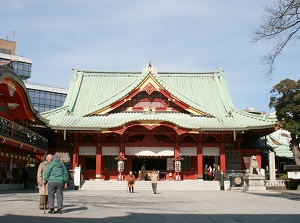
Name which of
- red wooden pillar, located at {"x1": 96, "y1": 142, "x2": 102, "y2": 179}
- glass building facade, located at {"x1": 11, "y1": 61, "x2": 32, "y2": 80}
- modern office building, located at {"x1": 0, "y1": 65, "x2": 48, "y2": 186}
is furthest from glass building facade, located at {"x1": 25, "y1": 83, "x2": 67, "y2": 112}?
modern office building, located at {"x1": 0, "y1": 65, "x2": 48, "y2": 186}

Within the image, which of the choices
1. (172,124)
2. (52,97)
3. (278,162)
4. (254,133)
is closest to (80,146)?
(172,124)

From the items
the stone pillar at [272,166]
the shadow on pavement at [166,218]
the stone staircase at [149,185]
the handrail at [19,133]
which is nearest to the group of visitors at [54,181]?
the shadow on pavement at [166,218]

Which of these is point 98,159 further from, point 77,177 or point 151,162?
point 151,162

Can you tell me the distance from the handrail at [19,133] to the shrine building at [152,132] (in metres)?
1.73

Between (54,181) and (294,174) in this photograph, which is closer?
(54,181)

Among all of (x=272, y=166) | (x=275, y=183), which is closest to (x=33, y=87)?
(x=272, y=166)

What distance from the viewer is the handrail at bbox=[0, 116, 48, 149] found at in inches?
850

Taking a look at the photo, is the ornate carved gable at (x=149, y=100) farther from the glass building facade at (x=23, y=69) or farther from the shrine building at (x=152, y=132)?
the glass building facade at (x=23, y=69)

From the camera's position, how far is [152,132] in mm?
32500

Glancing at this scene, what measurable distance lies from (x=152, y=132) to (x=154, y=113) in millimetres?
1822

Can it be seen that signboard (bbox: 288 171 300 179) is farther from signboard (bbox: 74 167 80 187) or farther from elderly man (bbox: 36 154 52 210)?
elderly man (bbox: 36 154 52 210)

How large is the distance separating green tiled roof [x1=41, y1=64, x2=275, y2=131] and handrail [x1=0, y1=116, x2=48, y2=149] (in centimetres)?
212

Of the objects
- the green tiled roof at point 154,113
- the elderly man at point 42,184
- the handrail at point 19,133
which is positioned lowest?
the elderly man at point 42,184

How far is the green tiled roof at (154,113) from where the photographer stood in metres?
31.3
